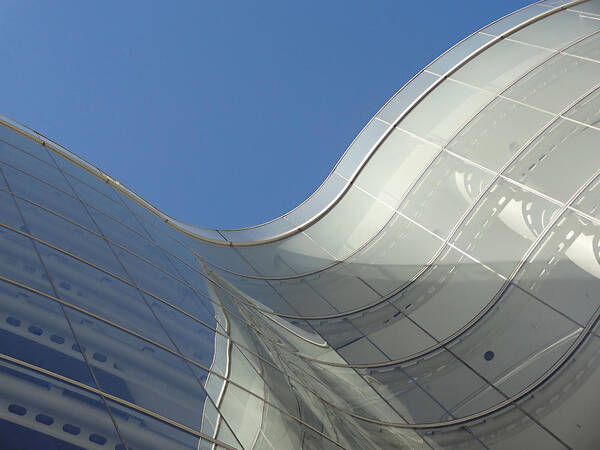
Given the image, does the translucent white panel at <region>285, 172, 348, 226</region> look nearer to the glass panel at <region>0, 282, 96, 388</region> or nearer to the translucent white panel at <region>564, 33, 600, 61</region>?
the translucent white panel at <region>564, 33, 600, 61</region>

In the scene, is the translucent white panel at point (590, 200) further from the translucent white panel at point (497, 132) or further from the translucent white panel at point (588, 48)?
the translucent white panel at point (588, 48)

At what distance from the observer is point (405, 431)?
10.7 meters

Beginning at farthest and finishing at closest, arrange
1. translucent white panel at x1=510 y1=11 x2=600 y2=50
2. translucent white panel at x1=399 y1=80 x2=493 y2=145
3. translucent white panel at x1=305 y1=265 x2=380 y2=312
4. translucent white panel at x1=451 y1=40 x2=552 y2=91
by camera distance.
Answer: translucent white panel at x1=399 y1=80 x2=493 y2=145
translucent white panel at x1=451 y1=40 x2=552 y2=91
translucent white panel at x1=510 y1=11 x2=600 y2=50
translucent white panel at x1=305 y1=265 x2=380 y2=312

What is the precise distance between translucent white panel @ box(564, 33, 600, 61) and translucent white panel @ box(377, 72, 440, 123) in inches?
169

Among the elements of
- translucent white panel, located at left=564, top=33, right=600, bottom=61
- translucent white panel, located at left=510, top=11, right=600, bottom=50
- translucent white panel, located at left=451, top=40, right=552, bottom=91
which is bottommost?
translucent white panel, located at left=451, top=40, right=552, bottom=91

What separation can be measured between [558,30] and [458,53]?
124 inches

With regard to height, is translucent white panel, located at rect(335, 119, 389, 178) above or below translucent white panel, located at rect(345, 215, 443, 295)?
above

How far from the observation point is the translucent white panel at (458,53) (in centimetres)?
1788

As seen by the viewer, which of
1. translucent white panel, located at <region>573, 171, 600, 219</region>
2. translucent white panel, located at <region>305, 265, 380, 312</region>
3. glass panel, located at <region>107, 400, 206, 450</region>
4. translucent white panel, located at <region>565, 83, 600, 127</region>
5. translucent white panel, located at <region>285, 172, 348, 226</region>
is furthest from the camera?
translucent white panel, located at <region>285, 172, 348, 226</region>

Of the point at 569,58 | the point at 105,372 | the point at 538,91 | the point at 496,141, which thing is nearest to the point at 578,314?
the point at 496,141

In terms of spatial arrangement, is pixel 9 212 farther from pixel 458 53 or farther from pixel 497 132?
pixel 458 53

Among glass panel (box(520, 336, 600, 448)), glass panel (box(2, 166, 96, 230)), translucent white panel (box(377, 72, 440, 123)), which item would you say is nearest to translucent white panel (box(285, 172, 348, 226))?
translucent white panel (box(377, 72, 440, 123))

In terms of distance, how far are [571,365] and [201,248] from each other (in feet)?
33.8

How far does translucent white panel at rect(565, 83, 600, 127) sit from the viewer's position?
43.3ft
